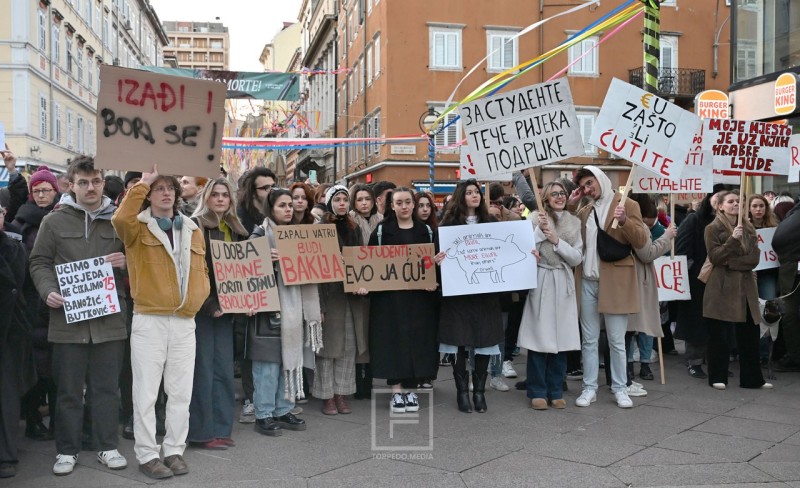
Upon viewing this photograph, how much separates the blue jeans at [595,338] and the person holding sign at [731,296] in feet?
3.94

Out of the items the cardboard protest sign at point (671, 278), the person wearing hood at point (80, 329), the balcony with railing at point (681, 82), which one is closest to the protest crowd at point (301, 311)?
the person wearing hood at point (80, 329)

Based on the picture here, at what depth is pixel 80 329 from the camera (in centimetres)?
524

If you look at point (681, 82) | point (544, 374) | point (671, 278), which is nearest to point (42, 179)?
point (544, 374)

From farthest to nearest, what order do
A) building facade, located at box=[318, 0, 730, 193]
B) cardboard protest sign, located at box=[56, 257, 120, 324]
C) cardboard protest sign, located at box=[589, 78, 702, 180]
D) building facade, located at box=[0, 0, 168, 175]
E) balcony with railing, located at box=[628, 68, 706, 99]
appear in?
1. balcony with railing, located at box=[628, 68, 706, 99]
2. building facade, located at box=[0, 0, 168, 175]
3. building facade, located at box=[318, 0, 730, 193]
4. cardboard protest sign, located at box=[589, 78, 702, 180]
5. cardboard protest sign, located at box=[56, 257, 120, 324]

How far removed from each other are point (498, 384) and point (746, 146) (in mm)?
3818

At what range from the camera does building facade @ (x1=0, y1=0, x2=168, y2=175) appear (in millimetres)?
31781

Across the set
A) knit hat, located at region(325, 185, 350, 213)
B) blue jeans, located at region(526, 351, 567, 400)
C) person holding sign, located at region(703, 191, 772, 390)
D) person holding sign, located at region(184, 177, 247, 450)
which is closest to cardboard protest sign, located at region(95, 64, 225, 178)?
person holding sign, located at region(184, 177, 247, 450)

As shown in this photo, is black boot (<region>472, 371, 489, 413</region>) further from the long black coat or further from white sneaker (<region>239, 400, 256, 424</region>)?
white sneaker (<region>239, 400, 256, 424</region>)

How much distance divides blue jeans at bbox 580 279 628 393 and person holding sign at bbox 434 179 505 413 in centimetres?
87

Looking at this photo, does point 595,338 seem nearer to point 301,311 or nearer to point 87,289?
point 301,311

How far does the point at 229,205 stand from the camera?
6.11 metres

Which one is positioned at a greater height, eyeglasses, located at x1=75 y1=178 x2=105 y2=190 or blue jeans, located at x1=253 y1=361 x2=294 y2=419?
eyeglasses, located at x1=75 y1=178 x2=105 y2=190

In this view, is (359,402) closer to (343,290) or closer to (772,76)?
(343,290)

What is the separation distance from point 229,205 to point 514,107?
2.77 metres
